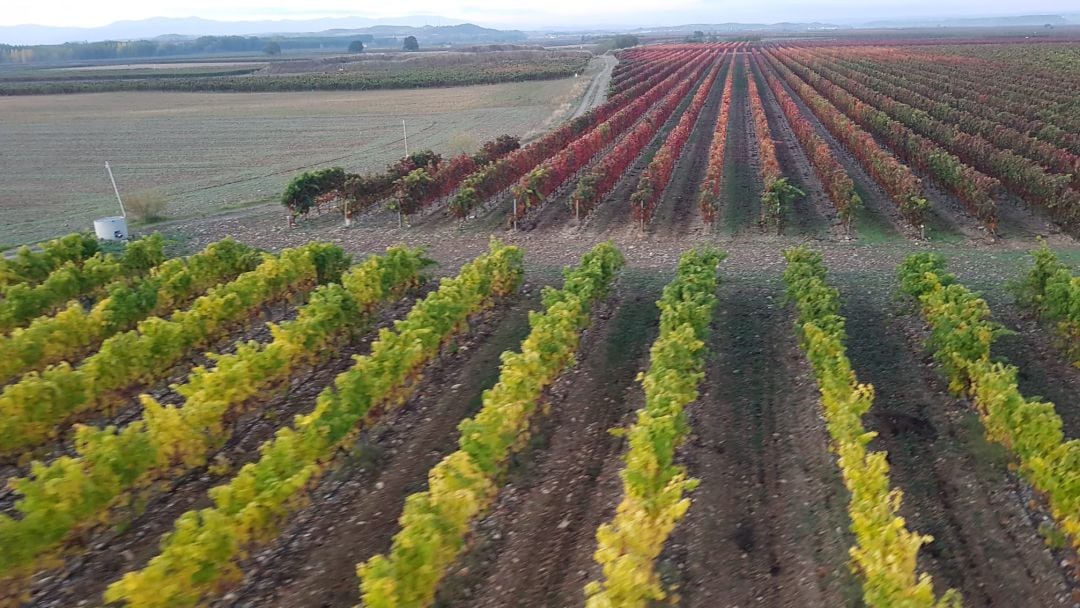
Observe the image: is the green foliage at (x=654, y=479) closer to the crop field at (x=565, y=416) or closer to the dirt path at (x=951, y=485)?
the crop field at (x=565, y=416)

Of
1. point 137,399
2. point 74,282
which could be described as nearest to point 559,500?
point 137,399

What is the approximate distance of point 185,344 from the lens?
1274cm

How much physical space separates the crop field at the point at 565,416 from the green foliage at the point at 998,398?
0.05 m

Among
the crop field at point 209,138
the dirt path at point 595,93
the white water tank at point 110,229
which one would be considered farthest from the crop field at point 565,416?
the dirt path at point 595,93

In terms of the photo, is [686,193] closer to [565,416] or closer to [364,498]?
[565,416]

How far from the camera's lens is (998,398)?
953cm

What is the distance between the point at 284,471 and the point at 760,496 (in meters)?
6.58

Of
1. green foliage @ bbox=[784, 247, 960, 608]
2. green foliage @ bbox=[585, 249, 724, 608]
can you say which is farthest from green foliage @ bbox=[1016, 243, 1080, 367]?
green foliage @ bbox=[585, 249, 724, 608]

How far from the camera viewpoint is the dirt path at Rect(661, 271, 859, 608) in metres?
8.09

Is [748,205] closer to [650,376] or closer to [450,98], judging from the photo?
[650,376]

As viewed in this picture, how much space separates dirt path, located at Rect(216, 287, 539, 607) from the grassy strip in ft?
0.98

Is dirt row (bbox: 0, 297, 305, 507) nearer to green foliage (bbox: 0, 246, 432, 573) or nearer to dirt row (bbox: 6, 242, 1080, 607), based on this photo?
green foliage (bbox: 0, 246, 432, 573)

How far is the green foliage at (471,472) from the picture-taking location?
7051 millimetres

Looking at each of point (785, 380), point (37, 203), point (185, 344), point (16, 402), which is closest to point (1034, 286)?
point (785, 380)
